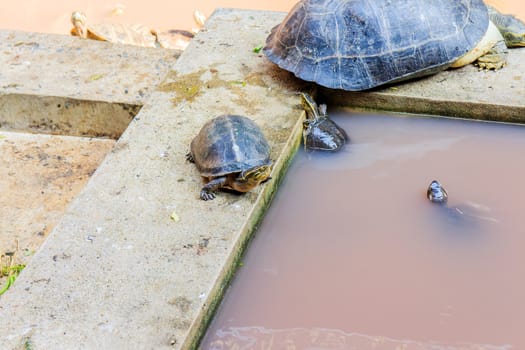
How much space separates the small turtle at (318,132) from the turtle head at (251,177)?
81 cm

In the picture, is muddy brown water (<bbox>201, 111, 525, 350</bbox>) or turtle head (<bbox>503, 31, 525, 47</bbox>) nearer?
muddy brown water (<bbox>201, 111, 525, 350</bbox>)

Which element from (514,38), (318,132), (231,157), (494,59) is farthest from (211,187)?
(514,38)

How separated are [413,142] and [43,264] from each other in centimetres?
274

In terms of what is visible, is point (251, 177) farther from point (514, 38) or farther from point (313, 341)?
point (514, 38)

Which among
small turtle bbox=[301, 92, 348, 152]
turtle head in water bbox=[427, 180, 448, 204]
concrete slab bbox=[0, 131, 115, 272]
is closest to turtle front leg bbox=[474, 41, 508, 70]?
small turtle bbox=[301, 92, 348, 152]

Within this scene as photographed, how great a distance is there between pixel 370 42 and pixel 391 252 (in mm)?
1753

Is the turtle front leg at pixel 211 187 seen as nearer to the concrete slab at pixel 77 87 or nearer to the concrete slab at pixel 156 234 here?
the concrete slab at pixel 156 234

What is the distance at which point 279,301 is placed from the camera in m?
3.55

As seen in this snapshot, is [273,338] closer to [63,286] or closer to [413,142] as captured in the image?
[63,286]

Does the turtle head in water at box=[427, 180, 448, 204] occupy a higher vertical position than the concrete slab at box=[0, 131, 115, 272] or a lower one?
higher

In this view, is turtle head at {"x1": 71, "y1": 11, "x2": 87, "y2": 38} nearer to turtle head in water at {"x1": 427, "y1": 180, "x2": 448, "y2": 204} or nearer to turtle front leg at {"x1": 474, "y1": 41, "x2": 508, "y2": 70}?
turtle front leg at {"x1": 474, "y1": 41, "x2": 508, "y2": 70}

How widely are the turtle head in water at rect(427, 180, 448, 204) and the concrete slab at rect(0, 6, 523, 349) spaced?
3.22 feet

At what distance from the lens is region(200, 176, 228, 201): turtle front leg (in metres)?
3.84

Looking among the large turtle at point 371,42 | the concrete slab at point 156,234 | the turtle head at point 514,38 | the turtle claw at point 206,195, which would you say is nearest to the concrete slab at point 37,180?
the concrete slab at point 156,234
